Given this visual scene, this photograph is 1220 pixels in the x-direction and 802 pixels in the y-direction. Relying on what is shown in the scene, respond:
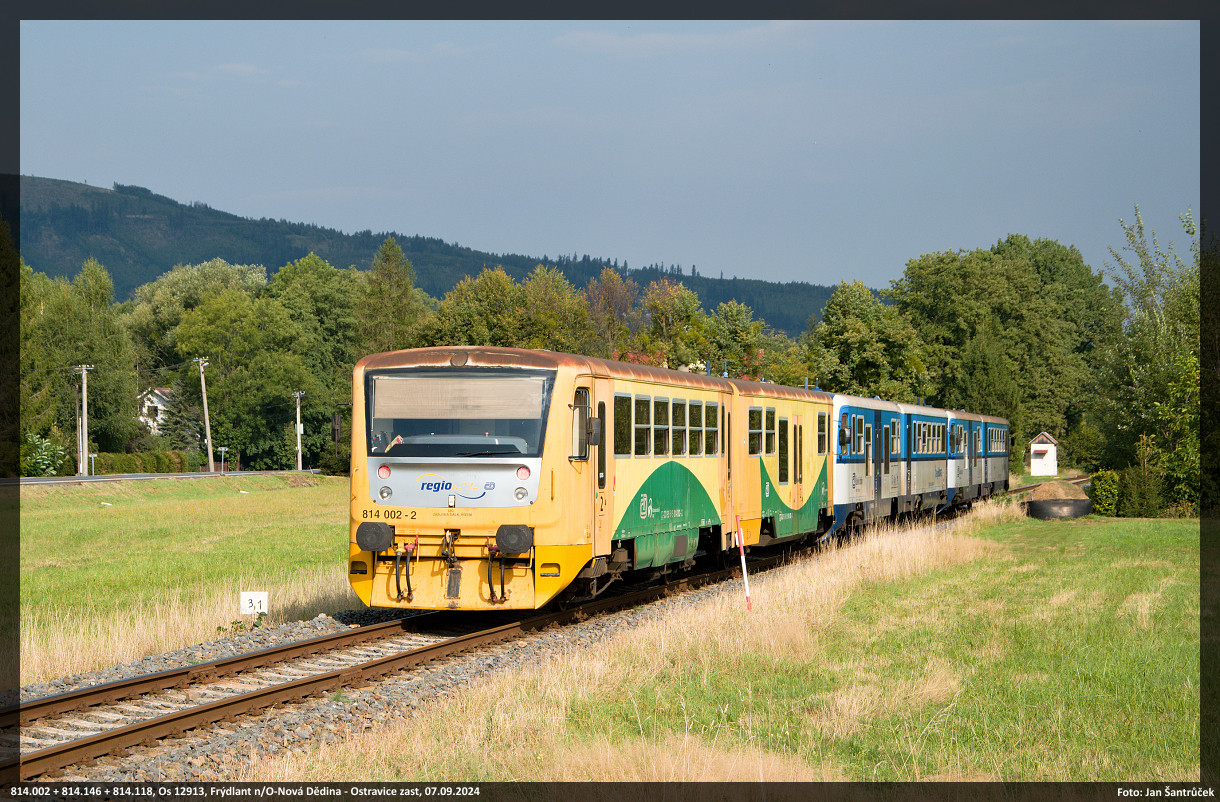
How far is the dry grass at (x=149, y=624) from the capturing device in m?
12.3

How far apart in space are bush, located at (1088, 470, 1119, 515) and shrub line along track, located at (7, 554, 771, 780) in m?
24.2

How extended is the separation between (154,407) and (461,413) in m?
99.4

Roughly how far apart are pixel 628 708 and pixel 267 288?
345ft

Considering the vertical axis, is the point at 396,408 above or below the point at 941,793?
above

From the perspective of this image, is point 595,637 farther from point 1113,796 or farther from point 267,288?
point 267,288

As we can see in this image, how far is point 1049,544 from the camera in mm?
24844

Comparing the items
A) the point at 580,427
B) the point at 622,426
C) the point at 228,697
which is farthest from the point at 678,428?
the point at 228,697

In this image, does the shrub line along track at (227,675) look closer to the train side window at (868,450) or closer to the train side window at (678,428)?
the train side window at (678,428)

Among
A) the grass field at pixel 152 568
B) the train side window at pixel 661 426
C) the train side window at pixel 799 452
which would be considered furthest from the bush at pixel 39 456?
the train side window at pixel 661 426

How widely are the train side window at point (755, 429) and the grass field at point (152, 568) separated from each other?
7174 mm

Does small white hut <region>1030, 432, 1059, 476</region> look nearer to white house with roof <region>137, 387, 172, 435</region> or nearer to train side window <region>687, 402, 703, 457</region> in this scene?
train side window <region>687, 402, 703, 457</region>

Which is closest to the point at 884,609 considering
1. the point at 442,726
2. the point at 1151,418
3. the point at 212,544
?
the point at 442,726

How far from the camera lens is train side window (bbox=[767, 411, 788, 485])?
22125 mm

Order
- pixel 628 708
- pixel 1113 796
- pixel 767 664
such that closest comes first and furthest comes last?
pixel 1113 796, pixel 628 708, pixel 767 664
